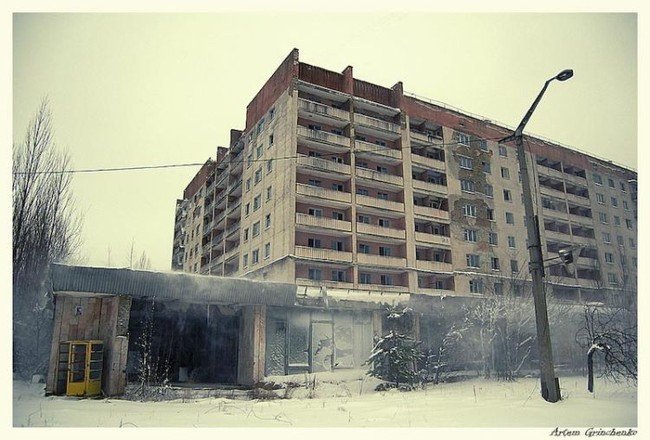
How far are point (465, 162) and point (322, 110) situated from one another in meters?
10.0

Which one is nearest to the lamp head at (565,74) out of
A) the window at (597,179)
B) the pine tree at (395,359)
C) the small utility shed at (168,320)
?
the pine tree at (395,359)

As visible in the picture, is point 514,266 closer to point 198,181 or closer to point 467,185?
point 467,185

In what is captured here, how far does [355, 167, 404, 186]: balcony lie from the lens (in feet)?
94.6

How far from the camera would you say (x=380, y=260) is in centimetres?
2812

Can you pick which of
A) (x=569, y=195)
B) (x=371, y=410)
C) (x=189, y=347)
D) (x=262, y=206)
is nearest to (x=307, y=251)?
(x=262, y=206)

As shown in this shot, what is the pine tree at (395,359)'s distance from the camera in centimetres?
1473

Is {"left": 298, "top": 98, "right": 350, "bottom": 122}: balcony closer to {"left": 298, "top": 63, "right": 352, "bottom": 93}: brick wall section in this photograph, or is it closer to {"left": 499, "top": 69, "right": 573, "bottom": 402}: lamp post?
{"left": 298, "top": 63, "right": 352, "bottom": 93}: brick wall section

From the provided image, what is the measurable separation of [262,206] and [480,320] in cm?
1569

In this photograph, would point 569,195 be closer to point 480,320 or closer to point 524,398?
point 480,320

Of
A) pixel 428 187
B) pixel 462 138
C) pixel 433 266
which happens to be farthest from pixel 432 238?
pixel 462 138

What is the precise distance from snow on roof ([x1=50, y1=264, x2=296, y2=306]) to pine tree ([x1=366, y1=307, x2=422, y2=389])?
349 centimetres

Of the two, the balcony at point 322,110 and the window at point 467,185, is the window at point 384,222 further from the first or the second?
the balcony at point 322,110

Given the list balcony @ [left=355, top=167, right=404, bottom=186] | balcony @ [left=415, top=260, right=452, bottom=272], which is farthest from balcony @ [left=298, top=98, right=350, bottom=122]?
balcony @ [left=415, top=260, right=452, bottom=272]

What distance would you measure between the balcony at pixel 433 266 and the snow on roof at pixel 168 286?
1391 cm
